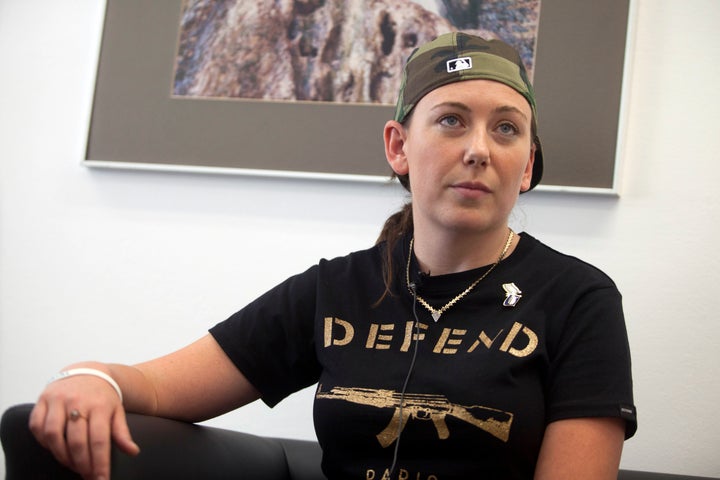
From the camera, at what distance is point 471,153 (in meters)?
1.08

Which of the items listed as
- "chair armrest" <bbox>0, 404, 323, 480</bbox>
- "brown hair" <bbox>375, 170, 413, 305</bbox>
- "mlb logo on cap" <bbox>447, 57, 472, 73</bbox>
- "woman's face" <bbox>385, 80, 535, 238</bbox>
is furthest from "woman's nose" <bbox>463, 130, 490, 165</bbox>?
"chair armrest" <bbox>0, 404, 323, 480</bbox>

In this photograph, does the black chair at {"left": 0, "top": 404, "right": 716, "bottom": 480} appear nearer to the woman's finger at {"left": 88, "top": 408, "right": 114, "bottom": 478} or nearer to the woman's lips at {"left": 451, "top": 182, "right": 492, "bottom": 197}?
the woman's finger at {"left": 88, "top": 408, "right": 114, "bottom": 478}

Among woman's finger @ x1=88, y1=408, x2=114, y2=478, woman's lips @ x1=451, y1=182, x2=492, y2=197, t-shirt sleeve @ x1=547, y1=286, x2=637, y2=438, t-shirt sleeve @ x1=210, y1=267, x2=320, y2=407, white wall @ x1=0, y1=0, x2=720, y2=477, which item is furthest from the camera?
white wall @ x1=0, y1=0, x2=720, y2=477

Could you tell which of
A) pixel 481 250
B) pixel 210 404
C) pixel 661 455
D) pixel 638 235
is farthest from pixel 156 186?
pixel 661 455

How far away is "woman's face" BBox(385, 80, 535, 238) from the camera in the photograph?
1.09 m

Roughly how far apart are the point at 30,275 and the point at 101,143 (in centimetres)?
35

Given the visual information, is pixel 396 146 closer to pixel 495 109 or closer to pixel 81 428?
pixel 495 109

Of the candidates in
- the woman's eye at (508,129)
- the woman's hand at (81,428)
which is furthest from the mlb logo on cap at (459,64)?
the woman's hand at (81,428)

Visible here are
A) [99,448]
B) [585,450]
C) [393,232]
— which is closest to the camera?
[99,448]

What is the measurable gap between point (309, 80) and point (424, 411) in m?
0.84

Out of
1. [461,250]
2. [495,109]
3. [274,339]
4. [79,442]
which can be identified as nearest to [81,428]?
[79,442]

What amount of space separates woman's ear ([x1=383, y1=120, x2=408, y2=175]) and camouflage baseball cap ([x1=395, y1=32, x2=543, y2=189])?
3cm

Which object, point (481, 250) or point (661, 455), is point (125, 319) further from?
point (661, 455)

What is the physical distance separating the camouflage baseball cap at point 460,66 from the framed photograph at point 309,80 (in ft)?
1.14
